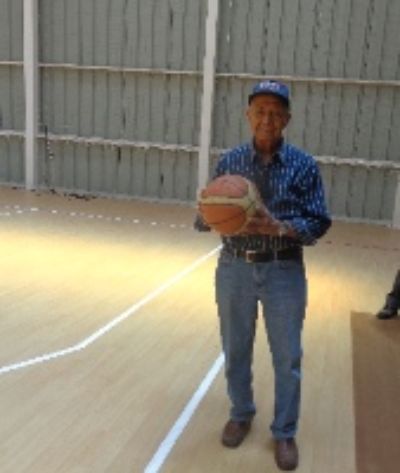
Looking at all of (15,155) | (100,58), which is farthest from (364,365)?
(15,155)

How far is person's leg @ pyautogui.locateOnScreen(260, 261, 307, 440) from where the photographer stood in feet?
9.64

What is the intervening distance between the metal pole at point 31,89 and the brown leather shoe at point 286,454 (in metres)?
11.8

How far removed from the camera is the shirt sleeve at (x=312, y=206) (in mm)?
2891

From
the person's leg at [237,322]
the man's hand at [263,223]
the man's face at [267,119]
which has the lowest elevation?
the person's leg at [237,322]

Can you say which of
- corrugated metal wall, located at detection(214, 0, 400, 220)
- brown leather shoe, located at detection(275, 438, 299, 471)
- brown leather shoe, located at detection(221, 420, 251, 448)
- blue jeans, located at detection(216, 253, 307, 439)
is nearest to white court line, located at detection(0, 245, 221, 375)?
brown leather shoe, located at detection(221, 420, 251, 448)

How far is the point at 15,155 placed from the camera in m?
14.1

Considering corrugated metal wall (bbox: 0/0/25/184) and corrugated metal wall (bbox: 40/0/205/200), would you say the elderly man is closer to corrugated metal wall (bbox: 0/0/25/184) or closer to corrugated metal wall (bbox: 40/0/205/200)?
corrugated metal wall (bbox: 40/0/205/200)

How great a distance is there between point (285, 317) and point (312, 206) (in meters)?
0.60

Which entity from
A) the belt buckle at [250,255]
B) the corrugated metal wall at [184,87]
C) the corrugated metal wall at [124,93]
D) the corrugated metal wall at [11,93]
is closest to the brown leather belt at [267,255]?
the belt buckle at [250,255]

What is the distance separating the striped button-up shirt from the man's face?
0.08 m

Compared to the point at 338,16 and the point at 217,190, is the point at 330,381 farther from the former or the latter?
the point at 338,16

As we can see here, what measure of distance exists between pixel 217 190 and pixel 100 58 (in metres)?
11.2

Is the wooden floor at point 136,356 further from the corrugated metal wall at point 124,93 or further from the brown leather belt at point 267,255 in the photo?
the corrugated metal wall at point 124,93

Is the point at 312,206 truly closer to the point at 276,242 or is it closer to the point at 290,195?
the point at 290,195
